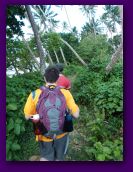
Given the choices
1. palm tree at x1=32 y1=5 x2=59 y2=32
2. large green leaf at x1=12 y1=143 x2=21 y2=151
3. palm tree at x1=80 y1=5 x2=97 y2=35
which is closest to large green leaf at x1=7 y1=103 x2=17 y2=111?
large green leaf at x1=12 y1=143 x2=21 y2=151

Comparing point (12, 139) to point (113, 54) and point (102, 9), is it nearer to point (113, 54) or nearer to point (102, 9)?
point (113, 54)

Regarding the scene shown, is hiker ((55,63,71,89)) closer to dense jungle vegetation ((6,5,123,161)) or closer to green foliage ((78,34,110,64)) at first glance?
dense jungle vegetation ((6,5,123,161))

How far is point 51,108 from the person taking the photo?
2.05 meters

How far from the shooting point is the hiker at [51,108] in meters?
2.02

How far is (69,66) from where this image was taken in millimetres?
2496

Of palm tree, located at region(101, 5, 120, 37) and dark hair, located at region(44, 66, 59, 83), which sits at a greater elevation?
palm tree, located at region(101, 5, 120, 37)

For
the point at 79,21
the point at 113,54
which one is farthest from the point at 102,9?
the point at 113,54

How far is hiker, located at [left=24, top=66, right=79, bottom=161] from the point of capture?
6.63 feet

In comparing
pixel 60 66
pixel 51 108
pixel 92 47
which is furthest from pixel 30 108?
pixel 92 47

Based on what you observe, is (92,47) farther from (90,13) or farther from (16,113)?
(16,113)

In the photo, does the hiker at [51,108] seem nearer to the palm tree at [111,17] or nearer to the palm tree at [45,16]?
the palm tree at [45,16]

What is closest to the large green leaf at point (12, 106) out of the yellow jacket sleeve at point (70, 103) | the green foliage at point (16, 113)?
the green foliage at point (16, 113)

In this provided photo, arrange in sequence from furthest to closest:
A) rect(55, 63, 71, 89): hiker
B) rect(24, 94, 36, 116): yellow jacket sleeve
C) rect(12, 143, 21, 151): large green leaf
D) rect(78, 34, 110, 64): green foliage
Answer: rect(78, 34, 110, 64): green foliage → rect(55, 63, 71, 89): hiker → rect(12, 143, 21, 151): large green leaf → rect(24, 94, 36, 116): yellow jacket sleeve

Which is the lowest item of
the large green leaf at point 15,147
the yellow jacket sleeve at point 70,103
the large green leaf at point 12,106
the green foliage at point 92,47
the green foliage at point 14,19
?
the large green leaf at point 15,147
